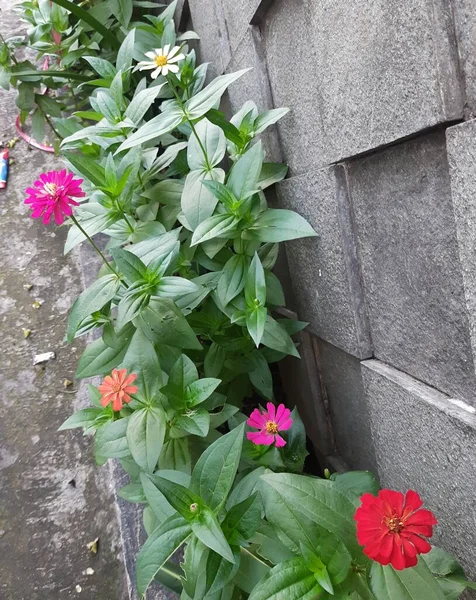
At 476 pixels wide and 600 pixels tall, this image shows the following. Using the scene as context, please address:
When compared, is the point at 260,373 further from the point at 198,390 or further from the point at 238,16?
the point at 238,16

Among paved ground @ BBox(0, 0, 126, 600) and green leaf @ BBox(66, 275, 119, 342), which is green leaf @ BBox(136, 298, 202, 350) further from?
paved ground @ BBox(0, 0, 126, 600)

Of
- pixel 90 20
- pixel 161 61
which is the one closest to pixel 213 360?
pixel 161 61

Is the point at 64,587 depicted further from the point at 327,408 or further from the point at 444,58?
the point at 444,58

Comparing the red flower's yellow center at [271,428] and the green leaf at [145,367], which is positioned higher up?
the green leaf at [145,367]

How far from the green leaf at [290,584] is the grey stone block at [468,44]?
0.60 m

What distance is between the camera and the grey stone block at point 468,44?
1.83 ft

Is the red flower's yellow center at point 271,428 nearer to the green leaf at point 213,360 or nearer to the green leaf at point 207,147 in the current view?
the green leaf at point 213,360

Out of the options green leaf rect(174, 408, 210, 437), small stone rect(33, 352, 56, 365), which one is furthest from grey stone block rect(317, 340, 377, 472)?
small stone rect(33, 352, 56, 365)

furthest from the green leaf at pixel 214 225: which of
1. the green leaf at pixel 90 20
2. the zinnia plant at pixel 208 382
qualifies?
the green leaf at pixel 90 20

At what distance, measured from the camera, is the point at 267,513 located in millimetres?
711

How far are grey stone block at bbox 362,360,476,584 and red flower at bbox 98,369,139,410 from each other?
45 centimetres

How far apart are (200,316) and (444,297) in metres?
0.64

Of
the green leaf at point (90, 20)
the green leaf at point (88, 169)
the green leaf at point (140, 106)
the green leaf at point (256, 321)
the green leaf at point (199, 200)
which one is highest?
the green leaf at point (90, 20)

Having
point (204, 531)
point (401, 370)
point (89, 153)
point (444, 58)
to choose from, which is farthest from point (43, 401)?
point (444, 58)
